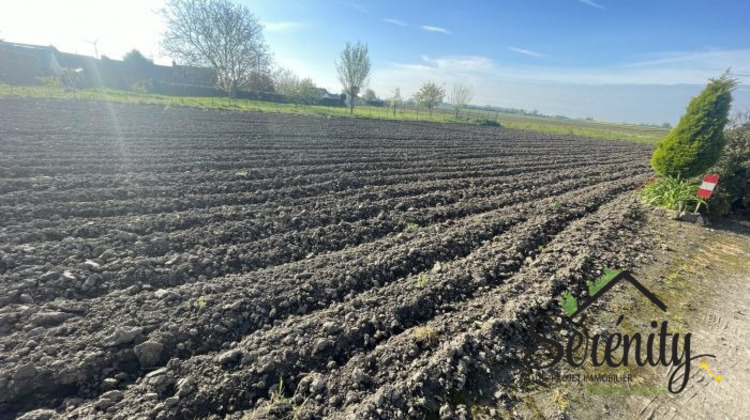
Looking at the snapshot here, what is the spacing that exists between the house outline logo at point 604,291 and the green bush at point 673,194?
15.8ft

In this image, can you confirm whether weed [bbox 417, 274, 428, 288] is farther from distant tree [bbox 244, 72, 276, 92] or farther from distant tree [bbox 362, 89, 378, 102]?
distant tree [bbox 362, 89, 378, 102]

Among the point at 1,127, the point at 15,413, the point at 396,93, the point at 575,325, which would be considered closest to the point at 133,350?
the point at 15,413

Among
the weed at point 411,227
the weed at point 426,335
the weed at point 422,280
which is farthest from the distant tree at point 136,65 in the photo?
the weed at point 426,335

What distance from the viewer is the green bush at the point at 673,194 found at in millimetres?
8022

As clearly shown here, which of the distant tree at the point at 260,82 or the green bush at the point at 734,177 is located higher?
the distant tree at the point at 260,82

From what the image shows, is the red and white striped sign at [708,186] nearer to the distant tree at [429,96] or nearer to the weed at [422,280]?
the weed at [422,280]

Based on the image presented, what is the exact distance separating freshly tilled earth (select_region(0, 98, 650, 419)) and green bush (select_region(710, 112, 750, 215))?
91.8 inches

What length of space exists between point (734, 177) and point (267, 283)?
11523mm

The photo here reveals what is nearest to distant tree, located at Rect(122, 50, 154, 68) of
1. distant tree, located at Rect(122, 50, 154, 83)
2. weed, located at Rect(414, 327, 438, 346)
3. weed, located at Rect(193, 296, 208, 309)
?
distant tree, located at Rect(122, 50, 154, 83)

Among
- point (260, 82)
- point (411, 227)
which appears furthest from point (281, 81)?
point (411, 227)

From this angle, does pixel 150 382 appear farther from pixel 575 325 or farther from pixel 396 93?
pixel 396 93

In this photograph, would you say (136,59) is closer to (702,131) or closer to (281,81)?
(281,81)

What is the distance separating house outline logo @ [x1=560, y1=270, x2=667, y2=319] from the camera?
160 inches

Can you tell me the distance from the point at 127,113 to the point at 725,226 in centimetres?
2576
